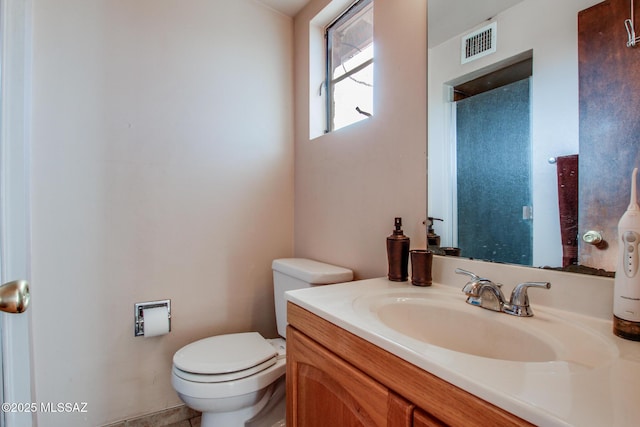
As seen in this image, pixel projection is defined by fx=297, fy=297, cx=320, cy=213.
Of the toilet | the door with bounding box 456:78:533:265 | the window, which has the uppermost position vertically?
the window

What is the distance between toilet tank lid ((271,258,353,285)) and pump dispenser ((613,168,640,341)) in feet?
2.94

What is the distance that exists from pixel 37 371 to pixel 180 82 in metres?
1.45

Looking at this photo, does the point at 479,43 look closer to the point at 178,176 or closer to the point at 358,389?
the point at 358,389

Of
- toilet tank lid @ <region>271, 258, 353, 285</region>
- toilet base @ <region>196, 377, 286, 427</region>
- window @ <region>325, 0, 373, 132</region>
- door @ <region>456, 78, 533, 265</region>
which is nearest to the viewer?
door @ <region>456, 78, 533, 265</region>

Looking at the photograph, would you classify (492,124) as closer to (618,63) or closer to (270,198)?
(618,63)

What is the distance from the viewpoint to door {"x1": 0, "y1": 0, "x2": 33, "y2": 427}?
80cm

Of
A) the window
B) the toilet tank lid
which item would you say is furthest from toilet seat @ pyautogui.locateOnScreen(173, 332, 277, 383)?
the window

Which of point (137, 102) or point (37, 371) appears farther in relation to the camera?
point (137, 102)

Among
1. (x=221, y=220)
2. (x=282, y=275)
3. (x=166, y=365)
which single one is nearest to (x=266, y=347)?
(x=282, y=275)

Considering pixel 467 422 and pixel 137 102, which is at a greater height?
pixel 137 102

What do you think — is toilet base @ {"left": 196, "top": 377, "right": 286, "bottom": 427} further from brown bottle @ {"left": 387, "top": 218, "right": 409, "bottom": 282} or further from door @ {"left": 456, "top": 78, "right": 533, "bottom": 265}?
door @ {"left": 456, "top": 78, "right": 533, "bottom": 265}

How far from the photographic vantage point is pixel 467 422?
449 mm

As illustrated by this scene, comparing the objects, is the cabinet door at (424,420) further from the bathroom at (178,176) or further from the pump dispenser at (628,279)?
the bathroom at (178,176)

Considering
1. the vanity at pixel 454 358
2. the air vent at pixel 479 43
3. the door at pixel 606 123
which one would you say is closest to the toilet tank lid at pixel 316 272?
the vanity at pixel 454 358
